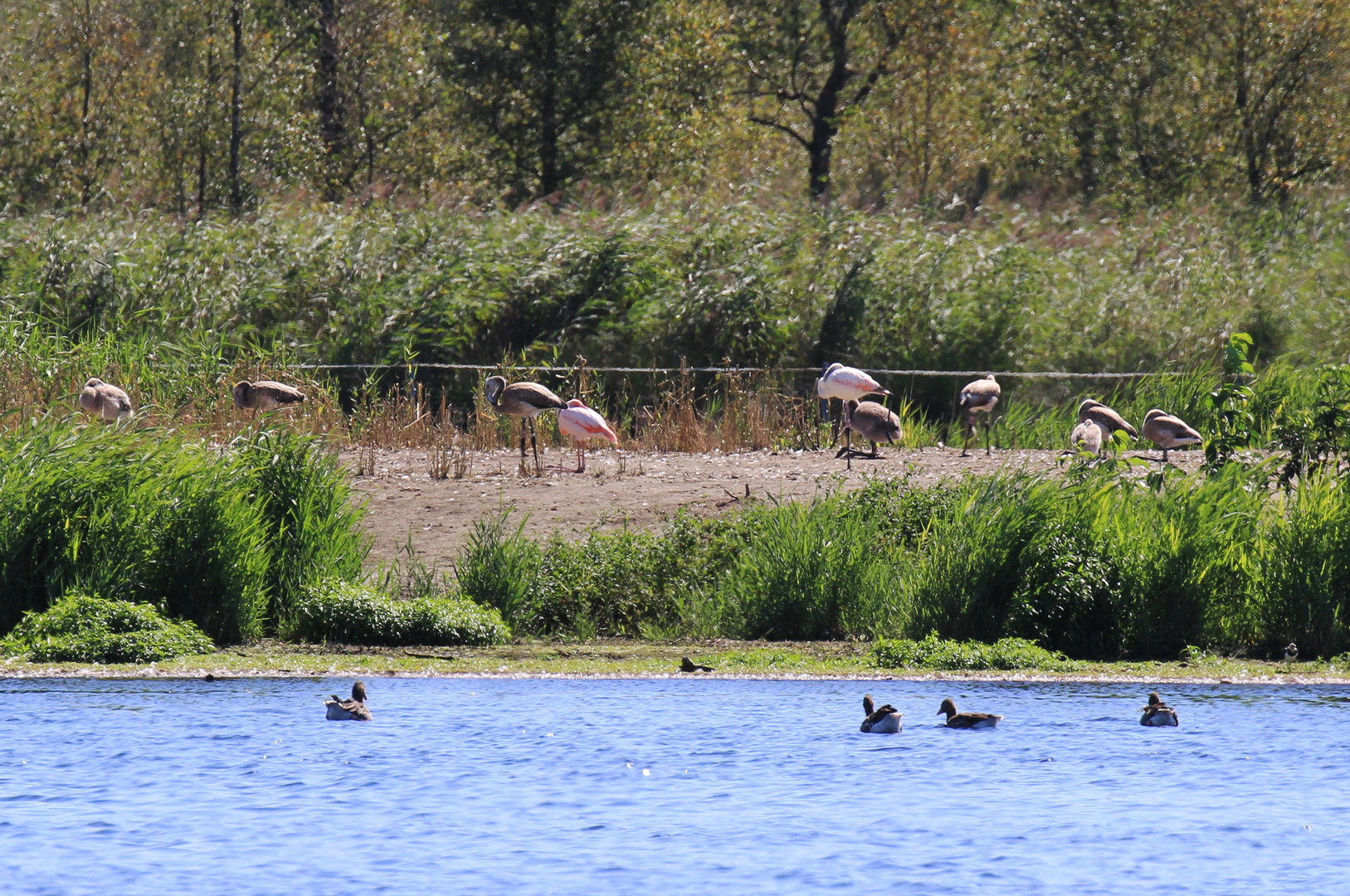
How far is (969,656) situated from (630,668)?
2417 millimetres

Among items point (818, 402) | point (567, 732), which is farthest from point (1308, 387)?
point (567, 732)

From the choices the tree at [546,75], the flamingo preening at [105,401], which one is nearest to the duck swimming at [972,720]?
the flamingo preening at [105,401]

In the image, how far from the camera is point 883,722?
10.6 m

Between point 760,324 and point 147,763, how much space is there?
1611 cm

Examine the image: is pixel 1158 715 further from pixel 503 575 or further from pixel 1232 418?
pixel 503 575

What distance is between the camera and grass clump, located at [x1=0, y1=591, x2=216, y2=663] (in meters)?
12.9

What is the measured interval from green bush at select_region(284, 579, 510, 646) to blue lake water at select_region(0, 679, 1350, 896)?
1466mm

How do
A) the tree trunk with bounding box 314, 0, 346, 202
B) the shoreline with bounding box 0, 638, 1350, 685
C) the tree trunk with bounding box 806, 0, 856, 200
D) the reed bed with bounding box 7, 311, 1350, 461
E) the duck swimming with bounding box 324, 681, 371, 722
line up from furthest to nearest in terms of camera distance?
the tree trunk with bounding box 806, 0, 856, 200, the tree trunk with bounding box 314, 0, 346, 202, the reed bed with bounding box 7, 311, 1350, 461, the shoreline with bounding box 0, 638, 1350, 685, the duck swimming with bounding box 324, 681, 371, 722

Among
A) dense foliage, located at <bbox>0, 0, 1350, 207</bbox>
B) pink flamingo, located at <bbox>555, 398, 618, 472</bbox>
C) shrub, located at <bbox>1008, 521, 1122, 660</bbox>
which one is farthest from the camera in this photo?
dense foliage, located at <bbox>0, 0, 1350, 207</bbox>

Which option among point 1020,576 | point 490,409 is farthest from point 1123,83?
point 1020,576

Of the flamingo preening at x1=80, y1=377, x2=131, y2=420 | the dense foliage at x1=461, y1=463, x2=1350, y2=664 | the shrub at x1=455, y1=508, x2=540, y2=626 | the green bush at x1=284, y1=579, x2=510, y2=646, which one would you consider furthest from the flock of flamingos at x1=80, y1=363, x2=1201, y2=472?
the green bush at x1=284, y1=579, x2=510, y2=646

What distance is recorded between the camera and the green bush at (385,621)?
13.9m

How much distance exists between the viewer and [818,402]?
21.3 metres

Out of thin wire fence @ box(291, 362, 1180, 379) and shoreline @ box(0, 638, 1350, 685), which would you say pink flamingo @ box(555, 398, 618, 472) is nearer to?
thin wire fence @ box(291, 362, 1180, 379)
